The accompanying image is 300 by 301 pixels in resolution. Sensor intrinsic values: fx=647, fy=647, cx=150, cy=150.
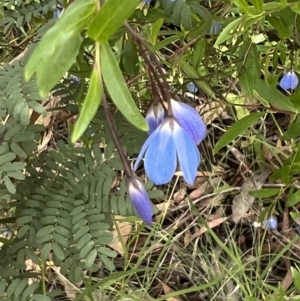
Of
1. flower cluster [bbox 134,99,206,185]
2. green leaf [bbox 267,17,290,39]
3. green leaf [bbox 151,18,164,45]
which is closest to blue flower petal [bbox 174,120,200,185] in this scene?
flower cluster [bbox 134,99,206,185]

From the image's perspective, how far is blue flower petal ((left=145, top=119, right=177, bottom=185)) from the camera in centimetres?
67

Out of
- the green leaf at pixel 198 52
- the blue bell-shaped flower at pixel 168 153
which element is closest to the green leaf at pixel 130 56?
the green leaf at pixel 198 52

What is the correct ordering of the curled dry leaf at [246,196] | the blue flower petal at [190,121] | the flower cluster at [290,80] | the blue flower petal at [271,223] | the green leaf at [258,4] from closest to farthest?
the blue flower petal at [190,121]
the green leaf at [258,4]
the flower cluster at [290,80]
the blue flower petal at [271,223]
the curled dry leaf at [246,196]

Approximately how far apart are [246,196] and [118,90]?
1.10 meters

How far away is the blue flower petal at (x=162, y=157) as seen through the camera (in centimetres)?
67

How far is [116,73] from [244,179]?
1.13 metres

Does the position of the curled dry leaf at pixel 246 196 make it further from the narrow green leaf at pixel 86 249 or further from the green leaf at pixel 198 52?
the narrow green leaf at pixel 86 249

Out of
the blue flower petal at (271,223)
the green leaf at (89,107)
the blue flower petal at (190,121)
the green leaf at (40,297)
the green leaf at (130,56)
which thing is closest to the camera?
the green leaf at (89,107)

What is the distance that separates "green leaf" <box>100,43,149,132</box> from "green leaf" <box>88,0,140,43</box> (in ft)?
0.04

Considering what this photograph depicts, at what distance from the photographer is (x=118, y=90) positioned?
2.04ft

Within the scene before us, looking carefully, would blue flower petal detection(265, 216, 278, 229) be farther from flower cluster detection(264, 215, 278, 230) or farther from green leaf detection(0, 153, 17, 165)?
green leaf detection(0, 153, 17, 165)

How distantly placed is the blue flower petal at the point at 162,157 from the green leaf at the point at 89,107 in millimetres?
88

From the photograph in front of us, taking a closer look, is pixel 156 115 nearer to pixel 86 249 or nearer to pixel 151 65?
pixel 151 65

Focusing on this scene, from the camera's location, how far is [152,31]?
105 cm
